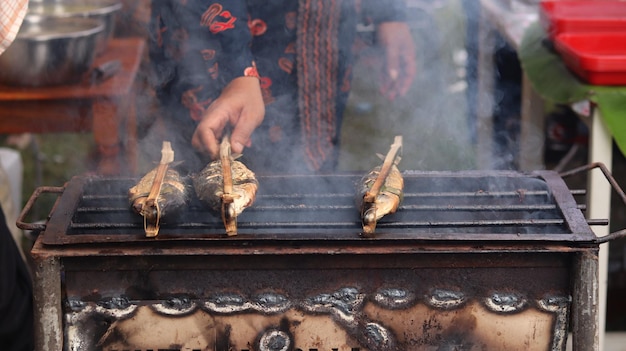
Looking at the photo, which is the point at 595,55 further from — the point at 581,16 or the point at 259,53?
the point at 259,53

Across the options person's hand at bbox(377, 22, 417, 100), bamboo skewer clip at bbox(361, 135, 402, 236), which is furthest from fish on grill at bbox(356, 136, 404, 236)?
person's hand at bbox(377, 22, 417, 100)

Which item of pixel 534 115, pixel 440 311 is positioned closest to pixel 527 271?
pixel 440 311

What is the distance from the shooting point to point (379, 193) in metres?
2.72

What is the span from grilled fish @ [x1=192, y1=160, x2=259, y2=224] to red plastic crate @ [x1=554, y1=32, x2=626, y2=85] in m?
2.24

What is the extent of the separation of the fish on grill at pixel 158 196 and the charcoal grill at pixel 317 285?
56 millimetres

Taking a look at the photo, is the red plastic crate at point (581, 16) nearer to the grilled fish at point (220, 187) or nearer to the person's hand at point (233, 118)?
the person's hand at point (233, 118)

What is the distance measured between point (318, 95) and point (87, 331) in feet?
6.83

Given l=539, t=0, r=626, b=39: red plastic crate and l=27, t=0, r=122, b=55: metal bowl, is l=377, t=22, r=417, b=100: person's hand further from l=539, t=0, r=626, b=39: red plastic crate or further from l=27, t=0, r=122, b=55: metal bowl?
l=27, t=0, r=122, b=55: metal bowl

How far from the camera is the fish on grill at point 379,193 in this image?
2.56 m

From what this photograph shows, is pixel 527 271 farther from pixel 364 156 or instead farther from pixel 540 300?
pixel 364 156

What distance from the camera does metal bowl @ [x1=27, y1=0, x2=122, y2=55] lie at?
4.75 m

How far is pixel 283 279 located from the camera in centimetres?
266

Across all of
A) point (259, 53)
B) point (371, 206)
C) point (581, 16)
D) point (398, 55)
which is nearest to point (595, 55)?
point (581, 16)

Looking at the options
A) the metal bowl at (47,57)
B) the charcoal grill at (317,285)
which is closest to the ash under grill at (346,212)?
the charcoal grill at (317,285)
